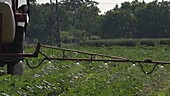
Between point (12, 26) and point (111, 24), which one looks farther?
point (111, 24)

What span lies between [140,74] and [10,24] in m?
12.1

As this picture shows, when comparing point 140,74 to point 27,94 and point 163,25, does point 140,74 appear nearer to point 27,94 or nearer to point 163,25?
point 27,94

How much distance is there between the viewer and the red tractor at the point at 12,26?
146 inches

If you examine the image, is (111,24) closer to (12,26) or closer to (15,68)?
(15,68)

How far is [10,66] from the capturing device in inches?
295

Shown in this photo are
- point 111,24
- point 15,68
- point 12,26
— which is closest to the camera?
point 12,26

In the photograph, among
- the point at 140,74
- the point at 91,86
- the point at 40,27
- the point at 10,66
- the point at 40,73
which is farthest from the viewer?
the point at 40,27

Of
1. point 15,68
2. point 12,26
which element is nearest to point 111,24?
point 15,68

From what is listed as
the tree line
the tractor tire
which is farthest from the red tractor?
the tree line

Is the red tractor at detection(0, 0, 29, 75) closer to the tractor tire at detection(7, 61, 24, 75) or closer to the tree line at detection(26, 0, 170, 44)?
the tractor tire at detection(7, 61, 24, 75)

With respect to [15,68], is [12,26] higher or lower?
higher

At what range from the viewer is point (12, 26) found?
376 centimetres

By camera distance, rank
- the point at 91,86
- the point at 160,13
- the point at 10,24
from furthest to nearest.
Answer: the point at 160,13 < the point at 91,86 < the point at 10,24

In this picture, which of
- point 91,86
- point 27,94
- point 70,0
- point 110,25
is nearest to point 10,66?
point 27,94
